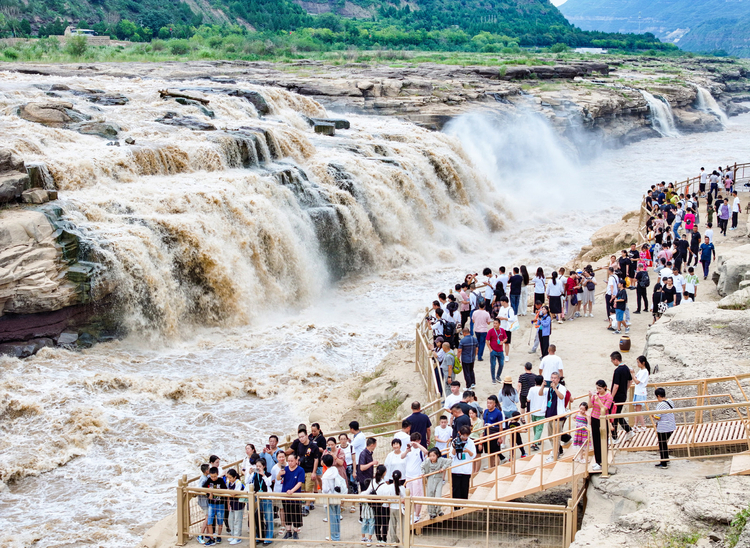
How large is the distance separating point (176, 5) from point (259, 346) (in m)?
83.8

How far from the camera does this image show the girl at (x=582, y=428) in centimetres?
930

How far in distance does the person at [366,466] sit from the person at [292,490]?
0.73m

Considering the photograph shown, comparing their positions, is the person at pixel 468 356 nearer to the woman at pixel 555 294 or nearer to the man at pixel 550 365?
the man at pixel 550 365

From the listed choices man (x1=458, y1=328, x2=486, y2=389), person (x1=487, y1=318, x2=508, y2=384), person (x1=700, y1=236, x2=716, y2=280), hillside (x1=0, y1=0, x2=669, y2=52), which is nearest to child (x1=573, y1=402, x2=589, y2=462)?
man (x1=458, y1=328, x2=486, y2=389)

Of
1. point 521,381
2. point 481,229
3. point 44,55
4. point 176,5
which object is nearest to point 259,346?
point 521,381

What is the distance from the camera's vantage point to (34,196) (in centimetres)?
1864

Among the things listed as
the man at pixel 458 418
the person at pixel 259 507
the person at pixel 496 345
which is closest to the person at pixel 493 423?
the man at pixel 458 418

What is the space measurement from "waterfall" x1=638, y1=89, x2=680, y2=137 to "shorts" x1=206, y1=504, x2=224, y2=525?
5292 cm

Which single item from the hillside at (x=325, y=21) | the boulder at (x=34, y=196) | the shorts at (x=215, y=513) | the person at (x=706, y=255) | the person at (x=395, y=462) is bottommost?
the shorts at (x=215, y=513)

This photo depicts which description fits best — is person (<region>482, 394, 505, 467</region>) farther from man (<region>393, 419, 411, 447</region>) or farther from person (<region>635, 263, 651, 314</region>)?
person (<region>635, 263, 651, 314</region>)

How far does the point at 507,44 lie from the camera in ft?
382

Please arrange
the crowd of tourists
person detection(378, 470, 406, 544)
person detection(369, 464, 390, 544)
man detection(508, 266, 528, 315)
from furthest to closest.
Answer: man detection(508, 266, 528, 315) < the crowd of tourists < person detection(369, 464, 390, 544) < person detection(378, 470, 406, 544)

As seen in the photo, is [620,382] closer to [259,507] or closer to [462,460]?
[462,460]

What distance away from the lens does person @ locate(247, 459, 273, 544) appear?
31.6 ft
